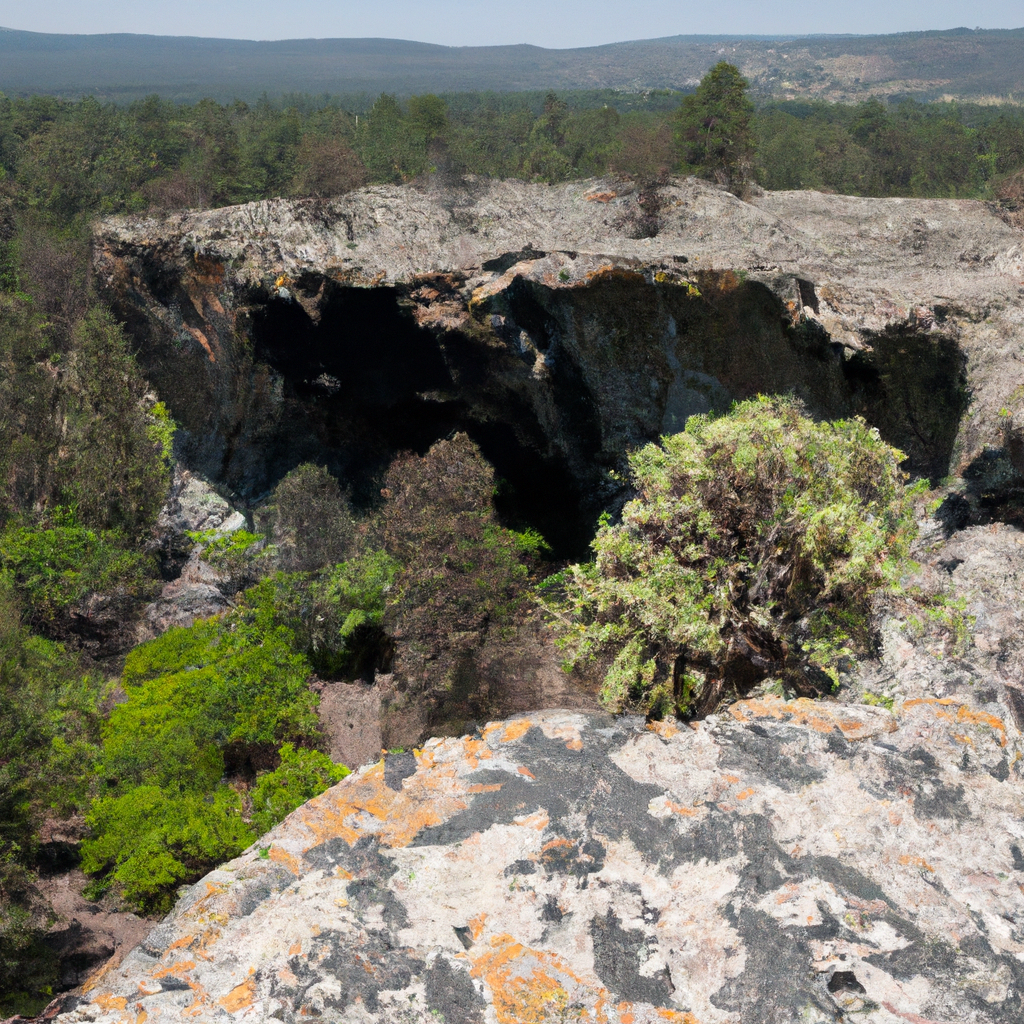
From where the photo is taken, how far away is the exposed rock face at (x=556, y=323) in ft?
50.4

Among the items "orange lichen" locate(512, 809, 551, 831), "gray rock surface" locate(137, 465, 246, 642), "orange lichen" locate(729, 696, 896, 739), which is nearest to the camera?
"orange lichen" locate(512, 809, 551, 831)

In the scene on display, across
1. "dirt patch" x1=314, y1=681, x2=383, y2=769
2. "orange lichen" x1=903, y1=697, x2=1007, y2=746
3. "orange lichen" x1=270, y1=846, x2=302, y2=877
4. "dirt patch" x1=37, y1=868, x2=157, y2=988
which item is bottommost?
"dirt patch" x1=37, y1=868, x2=157, y2=988

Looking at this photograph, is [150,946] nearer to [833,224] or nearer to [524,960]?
→ [524,960]

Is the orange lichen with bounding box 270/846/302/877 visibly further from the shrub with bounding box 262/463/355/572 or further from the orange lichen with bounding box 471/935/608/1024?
the shrub with bounding box 262/463/355/572

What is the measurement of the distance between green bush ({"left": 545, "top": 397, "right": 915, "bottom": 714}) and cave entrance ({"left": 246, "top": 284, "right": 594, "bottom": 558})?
9.59 meters

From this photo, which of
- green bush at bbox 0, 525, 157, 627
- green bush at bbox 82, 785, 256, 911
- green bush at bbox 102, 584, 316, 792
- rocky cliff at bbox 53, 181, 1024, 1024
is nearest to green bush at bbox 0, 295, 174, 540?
green bush at bbox 0, 525, 157, 627

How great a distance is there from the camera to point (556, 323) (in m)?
17.8

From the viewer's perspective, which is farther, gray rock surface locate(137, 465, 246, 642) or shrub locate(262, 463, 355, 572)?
gray rock surface locate(137, 465, 246, 642)

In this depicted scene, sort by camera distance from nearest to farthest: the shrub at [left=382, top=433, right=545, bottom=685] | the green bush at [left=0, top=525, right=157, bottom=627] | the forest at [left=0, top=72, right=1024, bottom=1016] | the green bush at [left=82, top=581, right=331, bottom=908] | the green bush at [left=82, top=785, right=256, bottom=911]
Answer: the forest at [left=0, top=72, right=1024, bottom=1016]
the green bush at [left=82, top=785, right=256, bottom=911]
the green bush at [left=82, top=581, right=331, bottom=908]
the shrub at [left=382, top=433, right=545, bottom=685]
the green bush at [left=0, top=525, right=157, bottom=627]

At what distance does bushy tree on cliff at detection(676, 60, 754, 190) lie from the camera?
24.2 m

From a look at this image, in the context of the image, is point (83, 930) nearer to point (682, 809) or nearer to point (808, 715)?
point (682, 809)

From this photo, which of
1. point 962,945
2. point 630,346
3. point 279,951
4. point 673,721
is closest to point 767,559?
point 673,721

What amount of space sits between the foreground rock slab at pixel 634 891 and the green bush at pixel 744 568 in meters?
2.35

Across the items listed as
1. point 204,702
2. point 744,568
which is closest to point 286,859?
point 744,568
